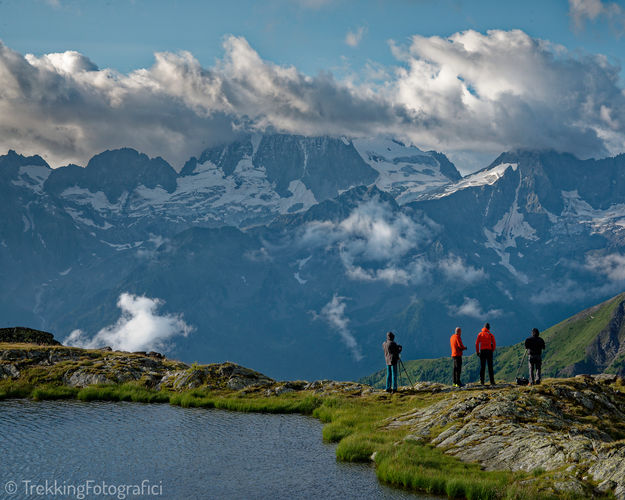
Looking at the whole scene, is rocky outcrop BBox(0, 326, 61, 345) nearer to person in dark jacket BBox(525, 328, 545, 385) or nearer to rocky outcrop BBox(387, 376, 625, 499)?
rocky outcrop BBox(387, 376, 625, 499)

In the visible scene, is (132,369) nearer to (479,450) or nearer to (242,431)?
(242,431)

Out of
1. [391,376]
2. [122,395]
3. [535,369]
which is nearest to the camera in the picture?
[535,369]

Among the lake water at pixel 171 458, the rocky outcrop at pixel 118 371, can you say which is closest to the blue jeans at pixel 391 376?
the lake water at pixel 171 458

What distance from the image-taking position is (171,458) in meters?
29.6

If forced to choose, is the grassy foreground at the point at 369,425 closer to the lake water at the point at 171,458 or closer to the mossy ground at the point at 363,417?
the mossy ground at the point at 363,417

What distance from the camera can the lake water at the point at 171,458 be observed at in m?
25.2

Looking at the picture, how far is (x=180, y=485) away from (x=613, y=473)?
55.6ft

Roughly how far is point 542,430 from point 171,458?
17833 mm

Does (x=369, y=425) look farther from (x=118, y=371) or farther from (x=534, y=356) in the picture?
(x=118, y=371)

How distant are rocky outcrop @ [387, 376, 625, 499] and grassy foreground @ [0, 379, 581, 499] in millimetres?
959

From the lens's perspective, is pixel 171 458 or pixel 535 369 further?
pixel 535 369

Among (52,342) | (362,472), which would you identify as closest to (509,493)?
(362,472)

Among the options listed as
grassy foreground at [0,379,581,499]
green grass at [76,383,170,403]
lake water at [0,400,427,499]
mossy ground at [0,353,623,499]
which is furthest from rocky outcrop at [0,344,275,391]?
lake water at [0,400,427,499]

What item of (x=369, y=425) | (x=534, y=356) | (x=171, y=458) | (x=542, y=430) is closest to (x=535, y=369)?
(x=534, y=356)
